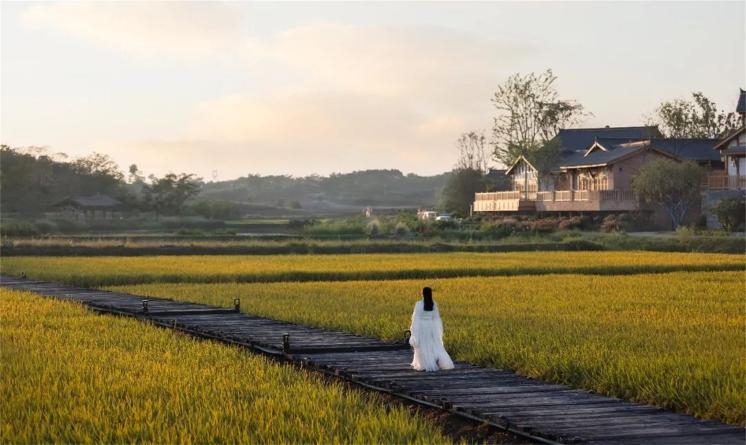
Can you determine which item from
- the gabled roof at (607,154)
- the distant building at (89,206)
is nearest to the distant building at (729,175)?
the gabled roof at (607,154)

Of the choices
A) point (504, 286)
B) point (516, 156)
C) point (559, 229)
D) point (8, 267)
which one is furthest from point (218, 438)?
point (516, 156)

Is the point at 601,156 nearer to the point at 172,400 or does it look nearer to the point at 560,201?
the point at 560,201

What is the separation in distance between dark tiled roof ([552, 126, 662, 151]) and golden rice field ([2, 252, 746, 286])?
40.8m

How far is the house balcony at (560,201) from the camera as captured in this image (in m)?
73.0

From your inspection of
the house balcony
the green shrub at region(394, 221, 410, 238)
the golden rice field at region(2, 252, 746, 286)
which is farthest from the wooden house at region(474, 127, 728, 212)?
the golden rice field at region(2, 252, 746, 286)

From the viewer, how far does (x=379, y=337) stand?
17969mm

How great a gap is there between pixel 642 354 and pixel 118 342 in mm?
7624

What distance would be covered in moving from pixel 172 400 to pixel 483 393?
10.9 ft

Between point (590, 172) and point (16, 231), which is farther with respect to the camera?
point (590, 172)

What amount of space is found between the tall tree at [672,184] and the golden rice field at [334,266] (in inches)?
696

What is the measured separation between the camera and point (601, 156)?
3100 inches

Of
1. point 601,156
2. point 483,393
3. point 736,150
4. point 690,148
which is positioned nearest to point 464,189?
point 601,156

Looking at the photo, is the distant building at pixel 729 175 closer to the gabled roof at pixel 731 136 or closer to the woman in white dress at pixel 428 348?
the gabled roof at pixel 731 136

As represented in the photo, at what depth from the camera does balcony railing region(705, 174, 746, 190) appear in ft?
222
